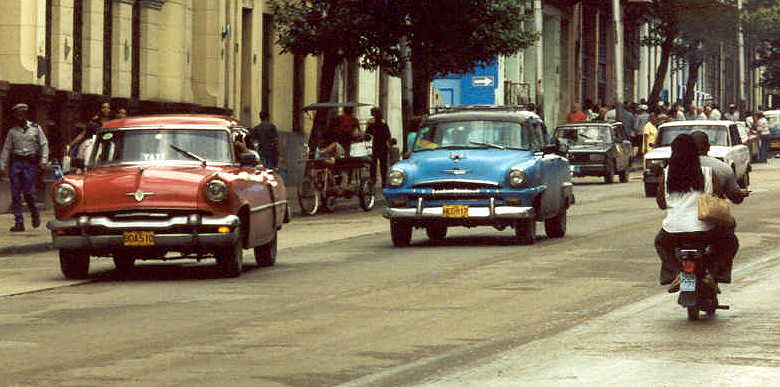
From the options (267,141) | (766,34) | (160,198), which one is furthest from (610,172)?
(766,34)

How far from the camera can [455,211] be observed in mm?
23906

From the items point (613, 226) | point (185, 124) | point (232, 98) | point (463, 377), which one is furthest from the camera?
point (232, 98)

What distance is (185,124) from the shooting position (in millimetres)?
20609

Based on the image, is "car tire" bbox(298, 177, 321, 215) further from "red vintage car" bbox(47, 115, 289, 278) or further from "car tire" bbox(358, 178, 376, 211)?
"red vintage car" bbox(47, 115, 289, 278)

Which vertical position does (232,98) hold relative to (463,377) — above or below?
above

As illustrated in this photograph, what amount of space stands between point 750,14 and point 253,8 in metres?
58.6

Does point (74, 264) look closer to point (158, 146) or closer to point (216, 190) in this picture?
point (158, 146)

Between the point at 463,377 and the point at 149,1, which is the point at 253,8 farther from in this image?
the point at 463,377

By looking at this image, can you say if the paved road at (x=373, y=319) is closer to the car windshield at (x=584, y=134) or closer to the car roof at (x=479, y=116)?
the car roof at (x=479, y=116)

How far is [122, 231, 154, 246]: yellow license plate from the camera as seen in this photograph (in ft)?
62.4

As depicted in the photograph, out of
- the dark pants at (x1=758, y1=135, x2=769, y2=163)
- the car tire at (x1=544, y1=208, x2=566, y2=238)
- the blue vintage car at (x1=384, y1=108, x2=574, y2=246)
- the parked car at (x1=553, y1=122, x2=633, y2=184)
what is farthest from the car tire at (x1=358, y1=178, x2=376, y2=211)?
the dark pants at (x1=758, y1=135, x2=769, y2=163)

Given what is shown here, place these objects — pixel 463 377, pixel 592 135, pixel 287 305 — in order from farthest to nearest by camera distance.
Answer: pixel 592 135
pixel 287 305
pixel 463 377

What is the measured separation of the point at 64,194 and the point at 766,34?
3572 inches

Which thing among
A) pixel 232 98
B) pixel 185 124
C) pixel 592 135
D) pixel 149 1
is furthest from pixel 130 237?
pixel 592 135
